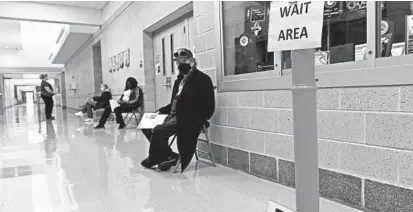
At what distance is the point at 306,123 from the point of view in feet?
3.10

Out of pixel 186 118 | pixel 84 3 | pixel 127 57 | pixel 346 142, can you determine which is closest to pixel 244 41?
pixel 186 118

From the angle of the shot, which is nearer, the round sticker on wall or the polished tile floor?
the polished tile floor

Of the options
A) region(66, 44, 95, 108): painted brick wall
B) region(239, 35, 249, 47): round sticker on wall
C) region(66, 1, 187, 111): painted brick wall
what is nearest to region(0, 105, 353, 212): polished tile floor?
region(239, 35, 249, 47): round sticker on wall

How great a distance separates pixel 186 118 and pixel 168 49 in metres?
3.31

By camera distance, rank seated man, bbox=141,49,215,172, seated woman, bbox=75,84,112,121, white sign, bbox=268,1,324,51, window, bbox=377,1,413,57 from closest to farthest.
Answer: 1. white sign, bbox=268,1,324,51
2. window, bbox=377,1,413,57
3. seated man, bbox=141,49,215,172
4. seated woman, bbox=75,84,112,121

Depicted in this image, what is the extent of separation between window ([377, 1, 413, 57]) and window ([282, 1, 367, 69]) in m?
0.11

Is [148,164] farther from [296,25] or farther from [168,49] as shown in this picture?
[168,49]

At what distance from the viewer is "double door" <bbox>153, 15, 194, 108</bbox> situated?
198 inches

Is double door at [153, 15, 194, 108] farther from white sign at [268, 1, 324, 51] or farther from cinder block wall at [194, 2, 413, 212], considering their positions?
white sign at [268, 1, 324, 51]

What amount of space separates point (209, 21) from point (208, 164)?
1.49 meters

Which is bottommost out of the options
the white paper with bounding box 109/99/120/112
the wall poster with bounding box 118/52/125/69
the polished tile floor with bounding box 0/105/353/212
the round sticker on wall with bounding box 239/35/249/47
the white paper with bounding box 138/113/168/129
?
the polished tile floor with bounding box 0/105/353/212

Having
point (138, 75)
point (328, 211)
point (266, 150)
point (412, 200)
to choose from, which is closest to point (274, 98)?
point (266, 150)

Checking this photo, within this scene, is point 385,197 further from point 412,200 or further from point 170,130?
point 170,130

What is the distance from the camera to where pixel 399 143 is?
63.8 inches
